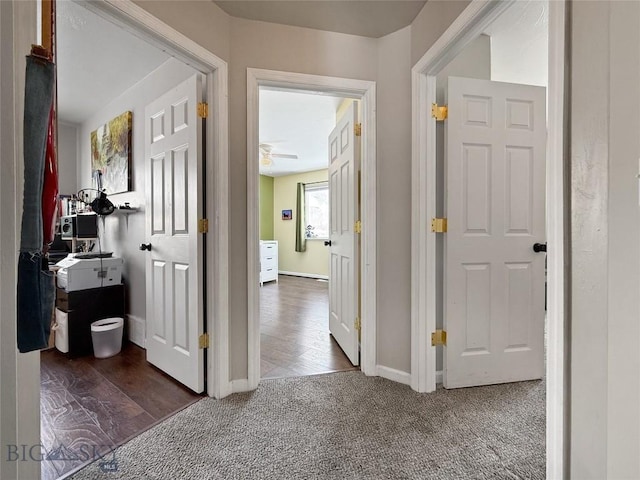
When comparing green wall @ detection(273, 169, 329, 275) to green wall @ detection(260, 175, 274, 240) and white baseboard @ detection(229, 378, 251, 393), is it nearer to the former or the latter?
green wall @ detection(260, 175, 274, 240)

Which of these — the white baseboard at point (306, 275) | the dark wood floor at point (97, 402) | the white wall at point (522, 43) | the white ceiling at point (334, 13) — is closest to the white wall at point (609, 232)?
the white wall at point (522, 43)

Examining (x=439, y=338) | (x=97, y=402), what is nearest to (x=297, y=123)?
(x=439, y=338)

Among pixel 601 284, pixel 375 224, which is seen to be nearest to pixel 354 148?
pixel 375 224

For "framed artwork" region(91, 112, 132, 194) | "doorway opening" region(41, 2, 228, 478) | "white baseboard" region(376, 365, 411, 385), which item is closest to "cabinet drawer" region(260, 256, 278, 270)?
"doorway opening" region(41, 2, 228, 478)

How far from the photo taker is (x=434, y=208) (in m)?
1.77

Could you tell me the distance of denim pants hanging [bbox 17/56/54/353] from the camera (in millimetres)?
678

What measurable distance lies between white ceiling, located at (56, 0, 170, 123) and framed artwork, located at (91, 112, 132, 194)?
261 millimetres

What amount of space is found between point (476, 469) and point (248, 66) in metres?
2.45

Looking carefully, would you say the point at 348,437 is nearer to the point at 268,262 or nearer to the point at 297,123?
the point at 297,123

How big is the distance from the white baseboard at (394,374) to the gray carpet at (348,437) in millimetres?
53

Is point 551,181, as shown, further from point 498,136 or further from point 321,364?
point 321,364

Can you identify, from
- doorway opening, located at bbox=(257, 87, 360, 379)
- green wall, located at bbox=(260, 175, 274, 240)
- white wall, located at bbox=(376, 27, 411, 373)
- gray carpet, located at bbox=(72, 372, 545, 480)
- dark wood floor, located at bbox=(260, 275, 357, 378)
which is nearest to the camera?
gray carpet, located at bbox=(72, 372, 545, 480)

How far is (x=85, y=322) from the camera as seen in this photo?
93.1 inches

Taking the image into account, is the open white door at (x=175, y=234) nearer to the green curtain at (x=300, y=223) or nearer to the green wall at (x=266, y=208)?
A: the green curtain at (x=300, y=223)
